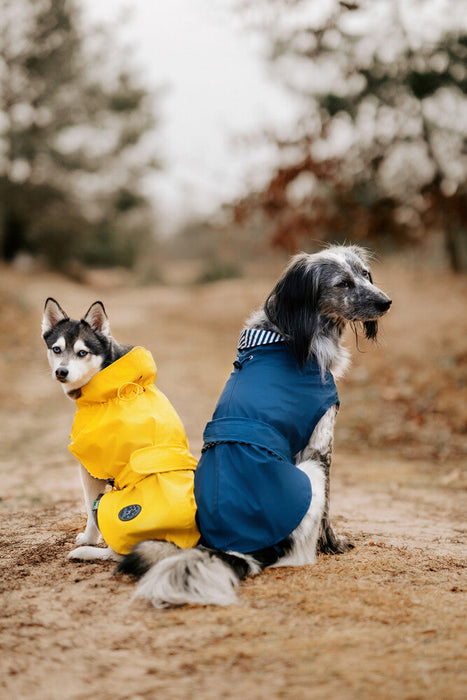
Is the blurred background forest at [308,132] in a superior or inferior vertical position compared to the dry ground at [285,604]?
superior

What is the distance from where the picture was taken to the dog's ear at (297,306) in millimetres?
3823

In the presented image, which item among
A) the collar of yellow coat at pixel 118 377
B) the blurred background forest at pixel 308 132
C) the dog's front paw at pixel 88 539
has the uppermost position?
the blurred background forest at pixel 308 132

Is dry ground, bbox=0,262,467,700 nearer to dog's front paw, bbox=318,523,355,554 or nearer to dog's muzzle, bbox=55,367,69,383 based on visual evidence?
dog's front paw, bbox=318,523,355,554

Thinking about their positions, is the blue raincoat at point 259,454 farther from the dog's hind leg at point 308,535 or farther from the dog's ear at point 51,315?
the dog's ear at point 51,315

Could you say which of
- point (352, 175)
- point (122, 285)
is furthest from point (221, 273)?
point (352, 175)

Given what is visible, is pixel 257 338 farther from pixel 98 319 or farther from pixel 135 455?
pixel 98 319

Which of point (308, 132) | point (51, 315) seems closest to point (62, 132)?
point (308, 132)

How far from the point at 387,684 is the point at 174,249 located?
4705 cm

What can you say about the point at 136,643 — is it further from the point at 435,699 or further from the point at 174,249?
the point at 174,249

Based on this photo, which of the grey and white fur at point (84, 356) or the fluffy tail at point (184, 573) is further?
the grey and white fur at point (84, 356)

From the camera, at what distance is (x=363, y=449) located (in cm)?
847

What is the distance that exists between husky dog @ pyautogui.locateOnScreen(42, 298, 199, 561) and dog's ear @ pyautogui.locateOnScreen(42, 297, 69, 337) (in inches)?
11.1

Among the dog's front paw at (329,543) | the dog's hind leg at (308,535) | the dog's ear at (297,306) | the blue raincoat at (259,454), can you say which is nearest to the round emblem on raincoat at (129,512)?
the blue raincoat at (259,454)

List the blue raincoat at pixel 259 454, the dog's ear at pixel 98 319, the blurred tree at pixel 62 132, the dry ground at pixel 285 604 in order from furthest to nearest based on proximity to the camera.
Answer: the blurred tree at pixel 62 132 < the dog's ear at pixel 98 319 < the blue raincoat at pixel 259 454 < the dry ground at pixel 285 604
